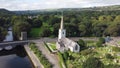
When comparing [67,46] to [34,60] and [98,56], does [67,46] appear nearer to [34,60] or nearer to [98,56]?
[98,56]

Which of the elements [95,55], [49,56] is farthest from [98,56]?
[49,56]

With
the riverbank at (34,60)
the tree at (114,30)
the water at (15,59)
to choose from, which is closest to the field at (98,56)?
the riverbank at (34,60)

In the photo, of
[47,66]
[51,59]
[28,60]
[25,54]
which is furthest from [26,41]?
[47,66]

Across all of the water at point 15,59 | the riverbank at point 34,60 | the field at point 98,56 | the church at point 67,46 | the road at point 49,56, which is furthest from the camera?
the church at point 67,46

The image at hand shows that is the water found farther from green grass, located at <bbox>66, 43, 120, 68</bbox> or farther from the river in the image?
green grass, located at <bbox>66, 43, 120, 68</bbox>

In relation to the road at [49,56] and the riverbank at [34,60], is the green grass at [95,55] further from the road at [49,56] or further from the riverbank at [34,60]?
the riverbank at [34,60]

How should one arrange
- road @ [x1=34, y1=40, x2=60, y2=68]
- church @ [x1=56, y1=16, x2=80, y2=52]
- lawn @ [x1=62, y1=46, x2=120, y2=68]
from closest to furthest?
lawn @ [x1=62, y1=46, x2=120, y2=68], road @ [x1=34, y1=40, x2=60, y2=68], church @ [x1=56, y1=16, x2=80, y2=52]

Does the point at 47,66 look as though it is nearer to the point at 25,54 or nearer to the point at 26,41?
the point at 25,54

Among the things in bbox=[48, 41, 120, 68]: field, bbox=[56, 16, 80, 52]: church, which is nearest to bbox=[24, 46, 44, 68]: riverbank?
bbox=[48, 41, 120, 68]: field

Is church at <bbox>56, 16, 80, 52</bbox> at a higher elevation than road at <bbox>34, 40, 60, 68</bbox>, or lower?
higher
